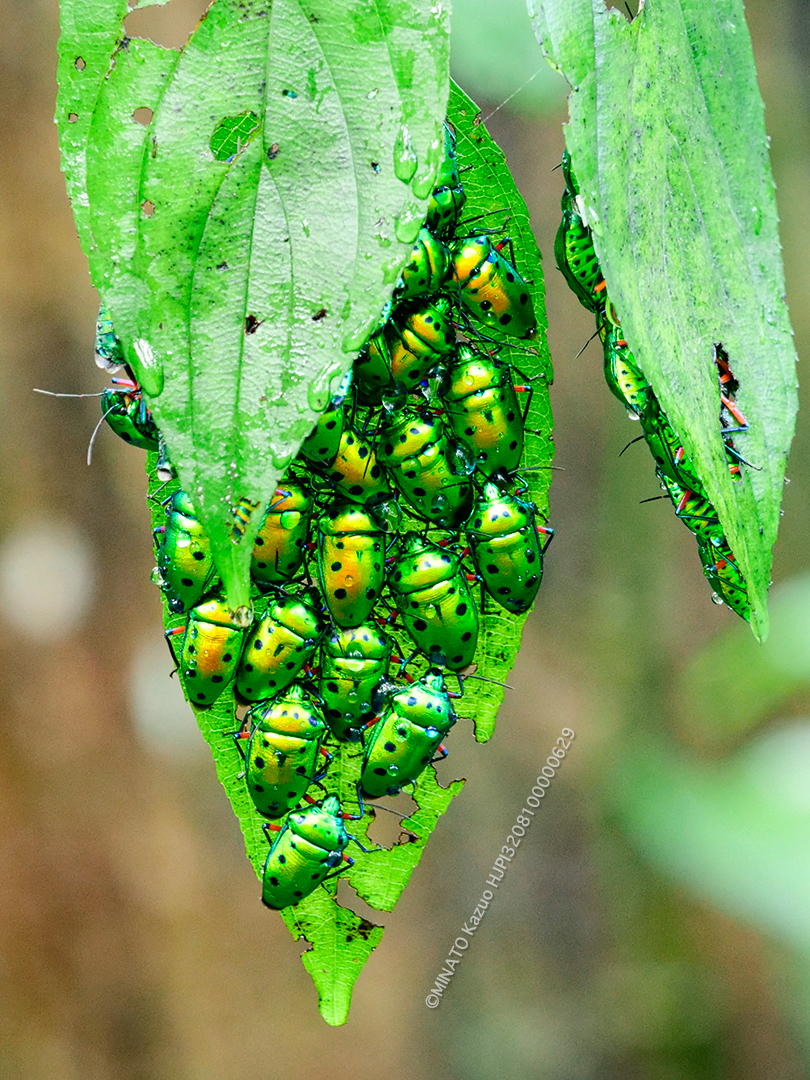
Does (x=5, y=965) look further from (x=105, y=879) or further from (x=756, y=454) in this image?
(x=756, y=454)

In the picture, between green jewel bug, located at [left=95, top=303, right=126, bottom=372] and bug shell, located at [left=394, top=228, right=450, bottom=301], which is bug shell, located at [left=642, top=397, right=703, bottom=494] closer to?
bug shell, located at [left=394, top=228, right=450, bottom=301]

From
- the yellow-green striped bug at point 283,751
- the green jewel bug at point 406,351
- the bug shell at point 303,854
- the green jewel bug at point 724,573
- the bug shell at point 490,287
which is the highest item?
the bug shell at point 490,287

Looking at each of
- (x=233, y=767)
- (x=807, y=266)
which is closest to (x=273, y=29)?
(x=233, y=767)

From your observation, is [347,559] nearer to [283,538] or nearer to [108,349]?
[283,538]

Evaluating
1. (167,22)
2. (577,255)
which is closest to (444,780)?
(577,255)

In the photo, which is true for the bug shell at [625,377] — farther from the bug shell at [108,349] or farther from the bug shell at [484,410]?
the bug shell at [108,349]

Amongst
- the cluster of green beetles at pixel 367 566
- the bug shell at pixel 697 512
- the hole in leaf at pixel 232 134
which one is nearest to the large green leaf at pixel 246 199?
the hole in leaf at pixel 232 134
